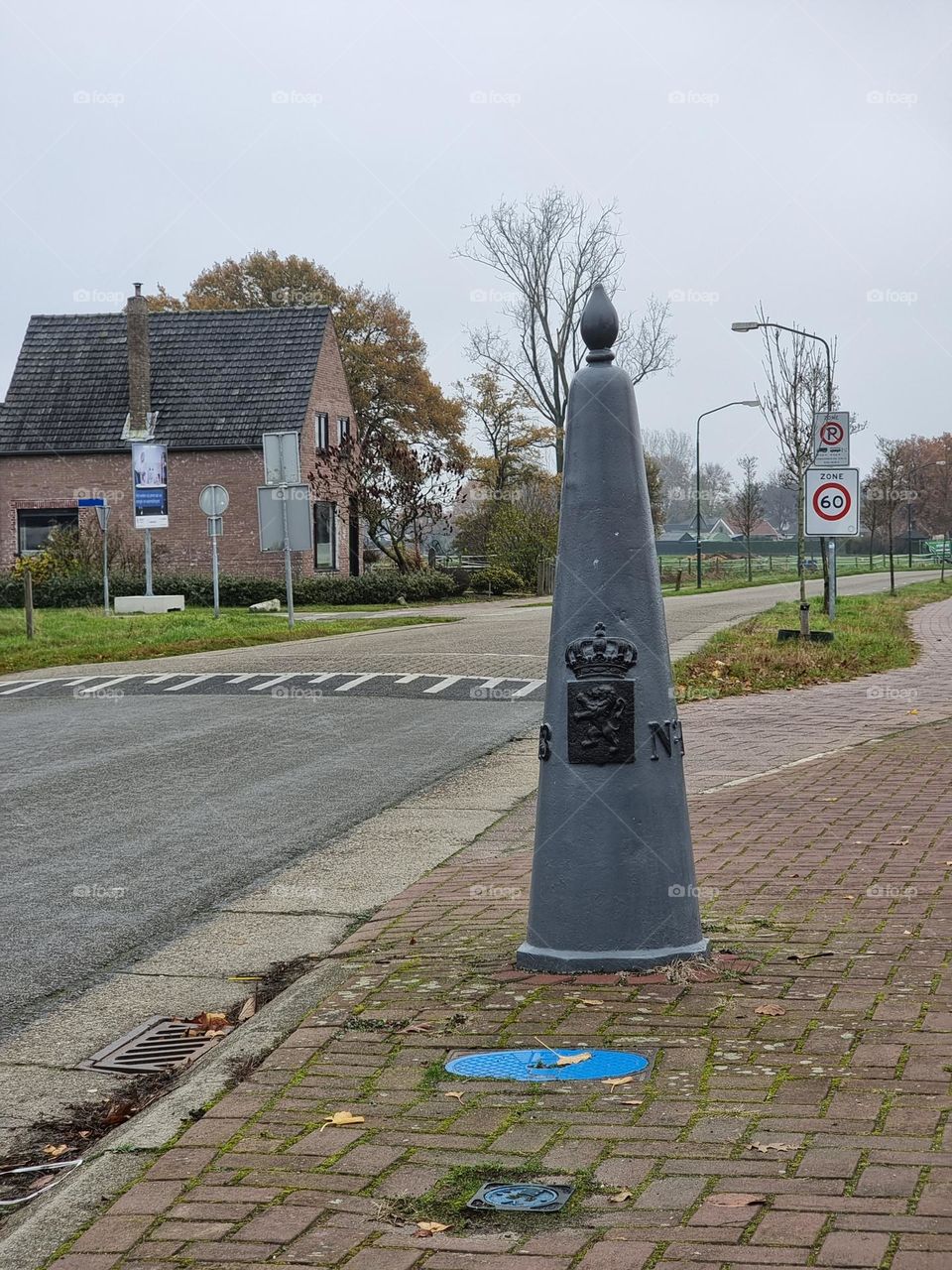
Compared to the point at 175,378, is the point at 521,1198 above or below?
below

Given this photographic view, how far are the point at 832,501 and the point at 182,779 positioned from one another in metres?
12.3

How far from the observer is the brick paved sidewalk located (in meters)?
3.13

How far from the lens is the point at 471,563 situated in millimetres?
50531

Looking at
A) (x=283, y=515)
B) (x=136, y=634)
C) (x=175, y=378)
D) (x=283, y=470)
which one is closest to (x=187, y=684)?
(x=283, y=515)

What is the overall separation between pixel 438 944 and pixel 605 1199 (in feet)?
8.15

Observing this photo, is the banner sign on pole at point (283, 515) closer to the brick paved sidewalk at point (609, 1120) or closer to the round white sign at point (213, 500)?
the round white sign at point (213, 500)

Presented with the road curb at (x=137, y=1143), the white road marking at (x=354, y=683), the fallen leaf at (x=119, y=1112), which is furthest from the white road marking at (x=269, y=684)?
the fallen leaf at (x=119, y=1112)

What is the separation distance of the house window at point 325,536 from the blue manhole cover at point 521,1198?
4407 centimetres

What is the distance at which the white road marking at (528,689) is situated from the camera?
1661 cm

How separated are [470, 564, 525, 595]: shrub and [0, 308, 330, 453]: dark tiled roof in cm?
718

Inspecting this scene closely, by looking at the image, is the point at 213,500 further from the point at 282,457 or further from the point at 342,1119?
the point at 342,1119

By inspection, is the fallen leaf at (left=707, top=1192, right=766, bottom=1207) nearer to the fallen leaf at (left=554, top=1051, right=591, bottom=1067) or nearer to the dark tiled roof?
the fallen leaf at (left=554, top=1051, right=591, bottom=1067)

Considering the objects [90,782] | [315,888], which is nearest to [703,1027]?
[315,888]

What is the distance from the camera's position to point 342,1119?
387 cm
